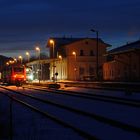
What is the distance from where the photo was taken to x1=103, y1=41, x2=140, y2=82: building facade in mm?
78650

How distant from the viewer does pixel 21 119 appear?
73.1ft

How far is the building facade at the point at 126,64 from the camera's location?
78650 mm

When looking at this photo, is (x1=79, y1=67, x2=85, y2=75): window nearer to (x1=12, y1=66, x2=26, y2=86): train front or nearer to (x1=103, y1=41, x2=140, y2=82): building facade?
(x1=103, y1=41, x2=140, y2=82): building facade

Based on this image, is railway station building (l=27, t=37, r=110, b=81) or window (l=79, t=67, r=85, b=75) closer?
railway station building (l=27, t=37, r=110, b=81)

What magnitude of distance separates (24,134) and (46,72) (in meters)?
131

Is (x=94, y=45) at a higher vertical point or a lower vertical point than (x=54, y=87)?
higher

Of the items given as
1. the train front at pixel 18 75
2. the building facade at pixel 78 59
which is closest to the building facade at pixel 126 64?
the train front at pixel 18 75

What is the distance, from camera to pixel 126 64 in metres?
84.0

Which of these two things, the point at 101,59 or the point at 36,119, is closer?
the point at 36,119

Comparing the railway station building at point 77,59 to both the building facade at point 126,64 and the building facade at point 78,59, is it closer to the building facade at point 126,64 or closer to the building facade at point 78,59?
the building facade at point 78,59

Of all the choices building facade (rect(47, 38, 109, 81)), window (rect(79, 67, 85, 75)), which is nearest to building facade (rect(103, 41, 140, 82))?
building facade (rect(47, 38, 109, 81))

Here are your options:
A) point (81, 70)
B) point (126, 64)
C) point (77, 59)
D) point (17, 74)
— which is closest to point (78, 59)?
point (77, 59)

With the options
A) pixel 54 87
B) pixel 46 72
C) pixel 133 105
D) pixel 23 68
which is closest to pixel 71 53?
pixel 46 72

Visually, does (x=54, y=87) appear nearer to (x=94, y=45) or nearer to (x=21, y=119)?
(x=21, y=119)
